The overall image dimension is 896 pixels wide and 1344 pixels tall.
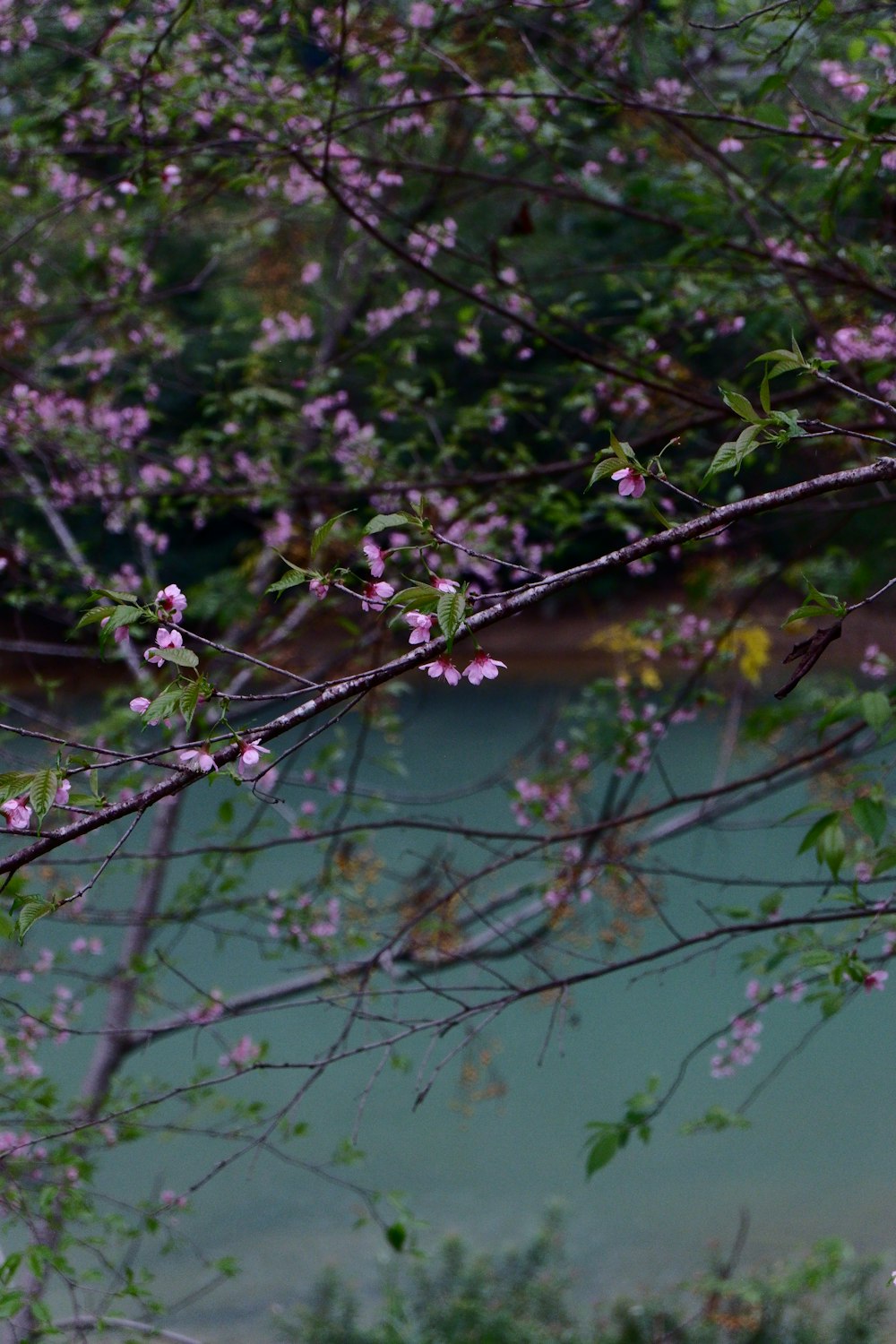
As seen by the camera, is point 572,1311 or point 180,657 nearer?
point 180,657

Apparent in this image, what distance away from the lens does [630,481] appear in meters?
0.90

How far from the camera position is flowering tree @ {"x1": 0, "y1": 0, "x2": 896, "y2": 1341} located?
3.36ft

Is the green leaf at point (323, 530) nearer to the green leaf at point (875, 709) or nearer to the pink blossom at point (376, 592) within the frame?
the pink blossom at point (376, 592)

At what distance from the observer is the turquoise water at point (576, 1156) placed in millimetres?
4309

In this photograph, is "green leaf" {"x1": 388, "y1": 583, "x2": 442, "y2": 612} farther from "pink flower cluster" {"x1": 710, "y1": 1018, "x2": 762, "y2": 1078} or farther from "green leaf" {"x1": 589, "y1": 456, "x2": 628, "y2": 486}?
"pink flower cluster" {"x1": 710, "y1": 1018, "x2": 762, "y2": 1078}

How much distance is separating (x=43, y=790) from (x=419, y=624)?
0.28 m

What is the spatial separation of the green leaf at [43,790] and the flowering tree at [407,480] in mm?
11

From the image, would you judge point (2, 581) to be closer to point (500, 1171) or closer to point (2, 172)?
point (2, 172)

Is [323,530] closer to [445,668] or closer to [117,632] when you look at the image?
[445,668]

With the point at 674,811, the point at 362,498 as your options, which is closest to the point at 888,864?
the point at 362,498

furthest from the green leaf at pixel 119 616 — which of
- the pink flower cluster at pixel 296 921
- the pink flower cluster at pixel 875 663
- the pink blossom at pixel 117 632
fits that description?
the pink flower cluster at pixel 875 663

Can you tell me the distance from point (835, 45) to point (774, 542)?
484cm

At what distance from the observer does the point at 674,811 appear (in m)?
5.66

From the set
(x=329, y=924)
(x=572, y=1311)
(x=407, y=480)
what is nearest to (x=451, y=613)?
(x=407, y=480)
